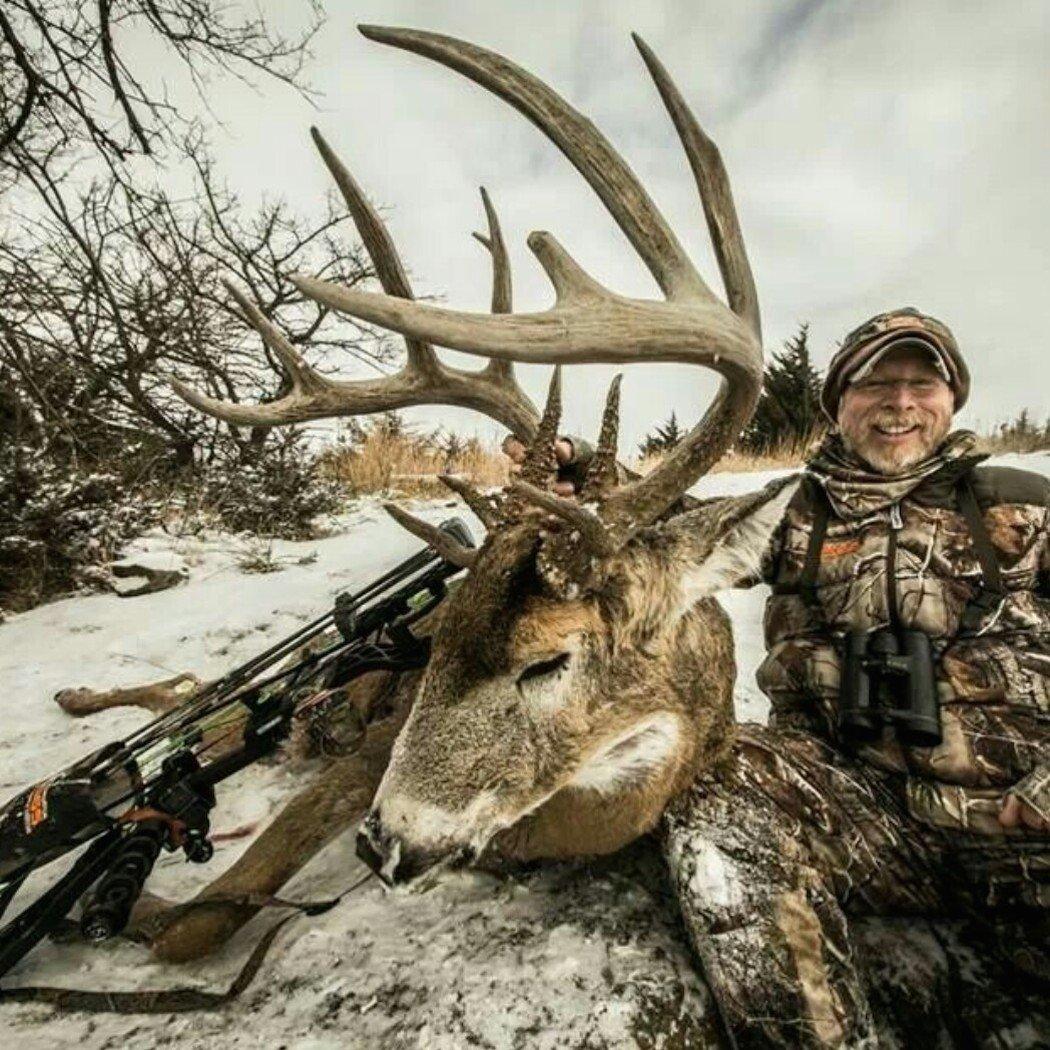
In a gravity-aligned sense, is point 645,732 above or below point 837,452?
below

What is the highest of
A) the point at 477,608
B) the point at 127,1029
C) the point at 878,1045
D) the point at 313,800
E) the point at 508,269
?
the point at 508,269

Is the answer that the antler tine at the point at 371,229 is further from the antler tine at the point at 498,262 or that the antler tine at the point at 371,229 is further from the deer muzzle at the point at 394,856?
the deer muzzle at the point at 394,856

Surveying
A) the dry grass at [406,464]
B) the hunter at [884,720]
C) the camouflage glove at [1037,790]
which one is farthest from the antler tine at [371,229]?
the dry grass at [406,464]

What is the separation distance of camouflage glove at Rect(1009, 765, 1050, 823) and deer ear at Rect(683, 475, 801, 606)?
1031 mm

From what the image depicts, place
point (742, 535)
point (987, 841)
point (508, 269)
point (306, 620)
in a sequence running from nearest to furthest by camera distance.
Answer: point (987, 841), point (742, 535), point (508, 269), point (306, 620)

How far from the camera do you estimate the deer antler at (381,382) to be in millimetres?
2672

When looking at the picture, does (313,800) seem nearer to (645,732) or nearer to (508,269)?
(645,732)

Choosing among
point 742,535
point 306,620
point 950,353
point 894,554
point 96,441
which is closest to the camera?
point 742,535

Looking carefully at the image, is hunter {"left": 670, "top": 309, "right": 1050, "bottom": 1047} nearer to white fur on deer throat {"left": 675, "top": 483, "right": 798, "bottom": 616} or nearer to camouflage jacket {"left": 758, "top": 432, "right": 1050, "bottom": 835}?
camouflage jacket {"left": 758, "top": 432, "right": 1050, "bottom": 835}

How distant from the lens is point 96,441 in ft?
20.4

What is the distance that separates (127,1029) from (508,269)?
3205 mm

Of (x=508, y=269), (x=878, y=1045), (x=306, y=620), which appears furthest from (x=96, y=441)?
(x=878, y=1045)

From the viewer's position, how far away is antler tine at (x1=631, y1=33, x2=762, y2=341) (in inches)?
82.1

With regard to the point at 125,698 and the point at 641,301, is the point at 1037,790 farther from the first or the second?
the point at 125,698
